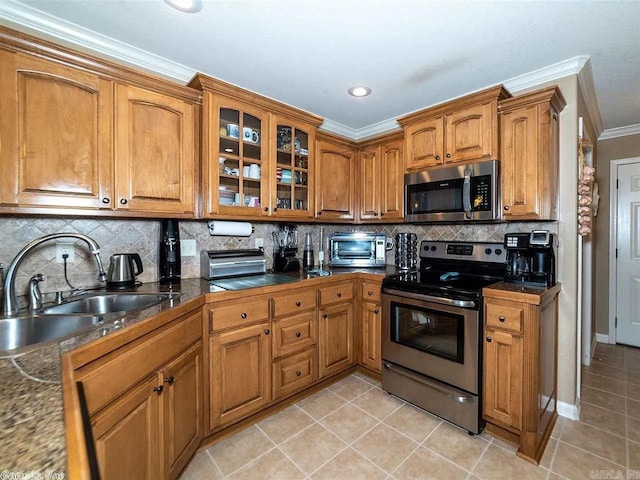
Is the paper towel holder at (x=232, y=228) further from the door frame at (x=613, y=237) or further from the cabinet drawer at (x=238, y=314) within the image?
the door frame at (x=613, y=237)

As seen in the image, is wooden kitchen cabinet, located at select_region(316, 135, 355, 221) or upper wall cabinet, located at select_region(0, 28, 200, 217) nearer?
upper wall cabinet, located at select_region(0, 28, 200, 217)

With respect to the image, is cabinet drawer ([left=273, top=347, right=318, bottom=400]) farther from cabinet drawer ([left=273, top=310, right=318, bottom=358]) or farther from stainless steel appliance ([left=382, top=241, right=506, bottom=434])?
stainless steel appliance ([left=382, top=241, right=506, bottom=434])

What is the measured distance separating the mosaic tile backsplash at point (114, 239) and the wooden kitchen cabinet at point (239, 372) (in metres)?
0.70

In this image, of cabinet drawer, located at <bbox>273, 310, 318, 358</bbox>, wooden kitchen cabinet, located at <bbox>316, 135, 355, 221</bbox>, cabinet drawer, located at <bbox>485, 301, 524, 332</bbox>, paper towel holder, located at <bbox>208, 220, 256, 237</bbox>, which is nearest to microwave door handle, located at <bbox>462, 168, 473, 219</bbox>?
cabinet drawer, located at <bbox>485, 301, 524, 332</bbox>

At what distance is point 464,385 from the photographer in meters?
1.88

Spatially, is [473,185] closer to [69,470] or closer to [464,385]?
[464,385]

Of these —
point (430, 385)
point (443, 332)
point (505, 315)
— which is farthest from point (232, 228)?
point (505, 315)

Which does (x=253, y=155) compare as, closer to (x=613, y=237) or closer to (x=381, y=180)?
(x=381, y=180)

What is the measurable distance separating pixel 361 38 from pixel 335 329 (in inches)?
80.6

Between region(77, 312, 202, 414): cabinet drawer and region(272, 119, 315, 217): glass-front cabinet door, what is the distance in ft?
3.91

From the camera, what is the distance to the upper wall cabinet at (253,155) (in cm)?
202

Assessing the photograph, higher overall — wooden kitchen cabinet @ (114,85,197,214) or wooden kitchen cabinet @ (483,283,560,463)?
wooden kitchen cabinet @ (114,85,197,214)

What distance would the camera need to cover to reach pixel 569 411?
6.71 ft

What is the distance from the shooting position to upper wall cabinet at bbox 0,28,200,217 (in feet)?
4.59
